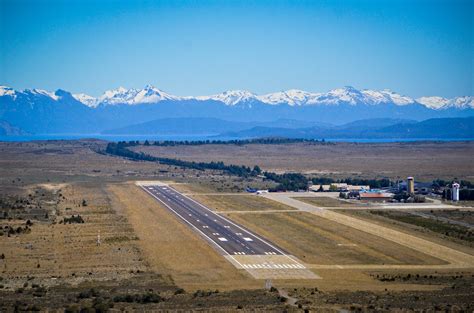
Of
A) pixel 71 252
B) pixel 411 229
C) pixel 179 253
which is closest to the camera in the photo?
pixel 71 252

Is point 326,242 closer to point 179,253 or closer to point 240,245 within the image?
point 240,245

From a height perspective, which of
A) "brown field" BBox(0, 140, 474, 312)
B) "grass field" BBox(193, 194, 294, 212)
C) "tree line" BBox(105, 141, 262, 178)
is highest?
"tree line" BBox(105, 141, 262, 178)

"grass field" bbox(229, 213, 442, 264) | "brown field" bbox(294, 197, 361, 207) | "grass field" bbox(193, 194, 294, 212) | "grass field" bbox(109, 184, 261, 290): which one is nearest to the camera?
"grass field" bbox(109, 184, 261, 290)

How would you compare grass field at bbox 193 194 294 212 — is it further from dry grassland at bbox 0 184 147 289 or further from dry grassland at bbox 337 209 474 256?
dry grassland at bbox 0 184 147 289

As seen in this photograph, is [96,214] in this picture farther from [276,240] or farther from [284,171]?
[284,171]

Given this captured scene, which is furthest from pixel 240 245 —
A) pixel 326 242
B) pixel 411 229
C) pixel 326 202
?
pixel 326 202

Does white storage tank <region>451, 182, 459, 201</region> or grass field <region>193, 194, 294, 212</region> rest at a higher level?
white storage tank <region>451, 182, 459, 201</region>

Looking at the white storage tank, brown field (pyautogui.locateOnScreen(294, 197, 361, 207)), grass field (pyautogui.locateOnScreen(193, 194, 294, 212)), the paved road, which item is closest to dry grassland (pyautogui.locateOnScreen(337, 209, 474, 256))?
brown field (pyautogui.locateOnScreen(294, 197, 361, 207))

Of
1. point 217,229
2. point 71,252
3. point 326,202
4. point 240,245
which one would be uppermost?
point 326,202
